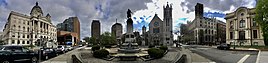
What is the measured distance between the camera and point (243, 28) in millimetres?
64500

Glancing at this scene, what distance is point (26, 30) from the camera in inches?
3474

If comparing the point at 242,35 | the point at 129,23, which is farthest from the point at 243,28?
the point at 129,23

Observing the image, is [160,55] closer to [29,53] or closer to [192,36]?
[29,53]

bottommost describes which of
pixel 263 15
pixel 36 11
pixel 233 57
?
pixel 233 57

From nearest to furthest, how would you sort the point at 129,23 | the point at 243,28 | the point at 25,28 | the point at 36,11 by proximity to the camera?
the point at 129,23
the point at 243,28
the point at 25,28
the point at 36,11

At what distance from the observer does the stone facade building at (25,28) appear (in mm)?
80562

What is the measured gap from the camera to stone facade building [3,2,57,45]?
80.6 metres

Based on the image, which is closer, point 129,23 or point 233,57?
point 233,57

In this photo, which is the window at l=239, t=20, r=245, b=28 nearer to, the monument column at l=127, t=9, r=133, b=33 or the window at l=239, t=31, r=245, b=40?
the window at l=239, t=31, r=245, b=40

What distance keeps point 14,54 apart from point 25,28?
79151mm

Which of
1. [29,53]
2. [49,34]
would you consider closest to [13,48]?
[29,53]

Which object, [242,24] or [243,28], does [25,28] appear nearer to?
[242,24]

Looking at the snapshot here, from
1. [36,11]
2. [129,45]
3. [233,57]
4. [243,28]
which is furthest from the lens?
[36,11]

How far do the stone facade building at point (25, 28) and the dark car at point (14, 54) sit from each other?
60.2m
